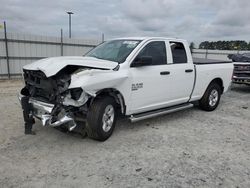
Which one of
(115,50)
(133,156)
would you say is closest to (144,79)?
(115,50)

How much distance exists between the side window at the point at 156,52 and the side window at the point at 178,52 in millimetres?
350

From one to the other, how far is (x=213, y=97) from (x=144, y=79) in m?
3.13

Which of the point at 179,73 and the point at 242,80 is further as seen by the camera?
the point at 242,80

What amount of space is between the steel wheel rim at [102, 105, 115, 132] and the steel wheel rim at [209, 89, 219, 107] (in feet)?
11.9

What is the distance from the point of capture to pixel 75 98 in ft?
14.0

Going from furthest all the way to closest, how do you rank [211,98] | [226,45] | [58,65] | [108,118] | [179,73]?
[226,45] → [211,98] → [179,73] → [108,118] → [58,65]

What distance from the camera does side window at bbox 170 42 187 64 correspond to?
6.02 meters

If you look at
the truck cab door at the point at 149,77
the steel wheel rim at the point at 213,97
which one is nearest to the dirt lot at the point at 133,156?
the truck cab door at the point at 149,77

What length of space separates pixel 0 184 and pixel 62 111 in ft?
4.79

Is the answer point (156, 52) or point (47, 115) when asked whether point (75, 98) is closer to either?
point (47, 115)

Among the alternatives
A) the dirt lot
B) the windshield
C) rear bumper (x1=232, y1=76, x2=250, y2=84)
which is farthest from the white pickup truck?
rear bumper (x1=232, y1=76, x2=250, y2=84)

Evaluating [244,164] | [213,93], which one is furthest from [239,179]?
[213,93]

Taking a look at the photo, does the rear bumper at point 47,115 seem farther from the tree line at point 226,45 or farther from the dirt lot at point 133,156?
the tree line at point 226,45

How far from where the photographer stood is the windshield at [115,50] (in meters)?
5.14
